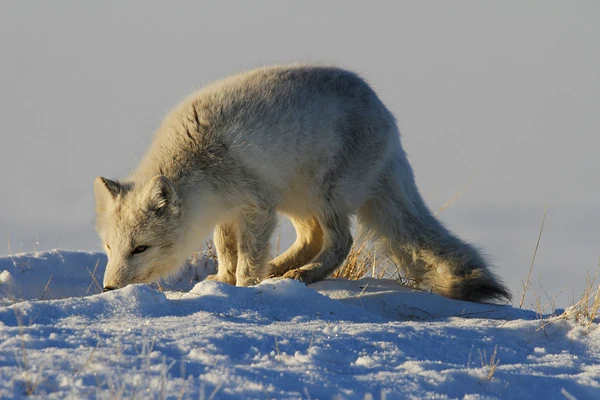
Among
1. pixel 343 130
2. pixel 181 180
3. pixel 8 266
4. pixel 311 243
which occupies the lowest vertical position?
pixel 8 266

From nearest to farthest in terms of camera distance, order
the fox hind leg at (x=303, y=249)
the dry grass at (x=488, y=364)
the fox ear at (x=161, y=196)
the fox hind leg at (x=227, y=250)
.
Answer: the dry grass at (x=488, y=364)
the fox ear at (x=161, y=196)
the fox hind leg at (x=227, y=250)
the fox hind leg at (x=303, y=249)

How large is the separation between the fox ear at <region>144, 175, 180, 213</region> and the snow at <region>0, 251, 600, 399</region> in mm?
1094

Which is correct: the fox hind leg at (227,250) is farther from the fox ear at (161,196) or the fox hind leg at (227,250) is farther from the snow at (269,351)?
the snow at (269,351)

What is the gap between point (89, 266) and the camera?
7.42 metres

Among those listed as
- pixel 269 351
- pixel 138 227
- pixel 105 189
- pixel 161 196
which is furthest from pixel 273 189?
pixel 269 351

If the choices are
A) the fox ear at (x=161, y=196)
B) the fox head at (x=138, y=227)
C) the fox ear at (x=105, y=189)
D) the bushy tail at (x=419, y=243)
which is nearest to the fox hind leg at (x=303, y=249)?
the bushy tail at (x=419, y=243)

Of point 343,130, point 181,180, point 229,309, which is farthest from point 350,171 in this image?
point 229,309

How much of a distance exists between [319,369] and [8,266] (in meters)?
4.81

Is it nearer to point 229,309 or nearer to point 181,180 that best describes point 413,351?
point 229,309

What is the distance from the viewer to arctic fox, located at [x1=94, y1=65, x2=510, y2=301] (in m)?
5.76

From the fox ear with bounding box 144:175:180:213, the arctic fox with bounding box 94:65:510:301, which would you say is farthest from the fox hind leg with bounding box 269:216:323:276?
the fox ear with bounding box 144:175:180:213

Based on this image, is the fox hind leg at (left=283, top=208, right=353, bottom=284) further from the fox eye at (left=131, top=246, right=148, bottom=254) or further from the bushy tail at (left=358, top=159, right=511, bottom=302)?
the fox eye at (left=131, top=246, right=148, bottom=254)

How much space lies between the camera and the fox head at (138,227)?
560cm

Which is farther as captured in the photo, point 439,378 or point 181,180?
point 181,180
